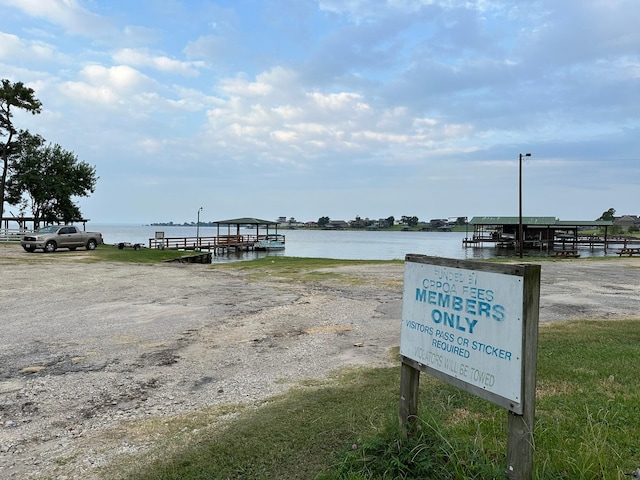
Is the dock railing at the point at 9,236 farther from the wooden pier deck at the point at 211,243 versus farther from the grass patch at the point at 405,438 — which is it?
the grass patch at the point at 405,438

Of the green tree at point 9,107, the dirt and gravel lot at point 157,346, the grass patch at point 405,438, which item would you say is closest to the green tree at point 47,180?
the green tree at point 9,107

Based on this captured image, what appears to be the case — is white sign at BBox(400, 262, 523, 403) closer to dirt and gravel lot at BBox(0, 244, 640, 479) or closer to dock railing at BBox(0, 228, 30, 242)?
dirt and gravel lot at BBox(0, 244, 640, 479)

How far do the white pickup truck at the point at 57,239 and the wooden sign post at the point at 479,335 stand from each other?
93.6ft

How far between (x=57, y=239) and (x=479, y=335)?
29.4 m

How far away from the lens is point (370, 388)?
173 inches

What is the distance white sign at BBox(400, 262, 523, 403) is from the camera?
2373 mm

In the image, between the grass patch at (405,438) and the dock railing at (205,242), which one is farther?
the dock railing at (205,242)

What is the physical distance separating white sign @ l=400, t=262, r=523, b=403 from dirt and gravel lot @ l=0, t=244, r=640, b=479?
223 cm

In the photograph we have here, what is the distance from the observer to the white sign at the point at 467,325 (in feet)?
7.79

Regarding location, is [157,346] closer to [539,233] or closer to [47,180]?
[47,180]

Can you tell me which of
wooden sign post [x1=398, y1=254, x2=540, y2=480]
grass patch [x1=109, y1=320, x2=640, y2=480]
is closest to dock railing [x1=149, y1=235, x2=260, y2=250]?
grass patch [x1=109, y1=320, x2=640, y2=480]

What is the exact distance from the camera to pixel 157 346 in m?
6.48

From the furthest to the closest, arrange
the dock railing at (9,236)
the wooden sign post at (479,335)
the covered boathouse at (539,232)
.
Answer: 1. the covered boathouse at (539,232)
2. the dock railing at (9,236)
3. the wooden sign post at (479,335)

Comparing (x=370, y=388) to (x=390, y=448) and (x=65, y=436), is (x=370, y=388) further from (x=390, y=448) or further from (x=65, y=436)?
(x=65, y=436)
